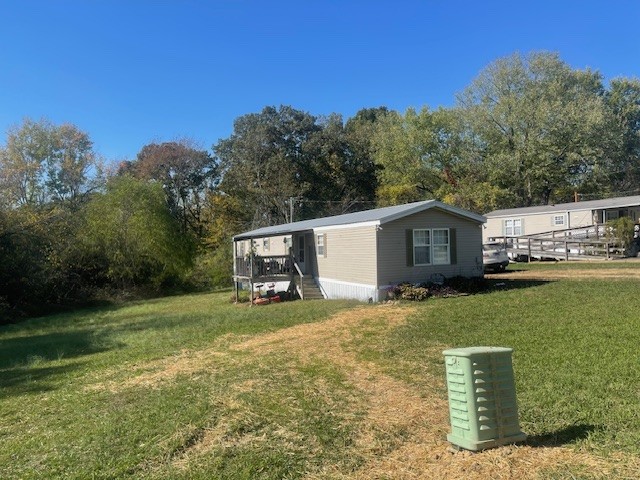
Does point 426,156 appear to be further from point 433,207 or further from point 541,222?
point 433,207

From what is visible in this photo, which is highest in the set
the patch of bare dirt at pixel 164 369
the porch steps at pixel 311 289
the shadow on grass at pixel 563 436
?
the porch steps at pixel 311 289

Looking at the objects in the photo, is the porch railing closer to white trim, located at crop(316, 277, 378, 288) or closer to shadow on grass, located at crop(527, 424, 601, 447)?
white trim, located at crop(316, 277, 378, 288)

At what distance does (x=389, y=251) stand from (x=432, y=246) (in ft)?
5.66

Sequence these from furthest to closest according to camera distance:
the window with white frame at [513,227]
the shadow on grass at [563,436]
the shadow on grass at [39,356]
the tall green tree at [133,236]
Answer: the window with white frame at [513,227]
the tall green tree at [133,236]
the shadow on grass at [39,356]
the shadow on grass at [563,436]

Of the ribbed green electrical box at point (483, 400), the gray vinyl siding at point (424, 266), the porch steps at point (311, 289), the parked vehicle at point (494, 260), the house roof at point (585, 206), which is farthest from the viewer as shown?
the house roof at point (585, 206)

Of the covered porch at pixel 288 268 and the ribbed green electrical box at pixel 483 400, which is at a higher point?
the covered porch at pixel 288 268

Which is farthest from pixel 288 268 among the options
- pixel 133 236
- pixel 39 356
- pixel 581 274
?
pixel 133 236

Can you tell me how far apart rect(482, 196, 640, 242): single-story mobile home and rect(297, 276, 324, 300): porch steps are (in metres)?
11.3

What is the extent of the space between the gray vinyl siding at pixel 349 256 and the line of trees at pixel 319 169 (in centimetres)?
1185

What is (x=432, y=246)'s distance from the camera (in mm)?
16297

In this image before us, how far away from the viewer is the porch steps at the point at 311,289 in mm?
19234

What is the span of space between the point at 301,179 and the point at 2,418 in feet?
116

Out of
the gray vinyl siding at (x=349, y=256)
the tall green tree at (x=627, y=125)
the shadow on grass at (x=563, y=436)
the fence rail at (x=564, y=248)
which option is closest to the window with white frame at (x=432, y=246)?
the gray vinyl siding at (x=349, y=256)

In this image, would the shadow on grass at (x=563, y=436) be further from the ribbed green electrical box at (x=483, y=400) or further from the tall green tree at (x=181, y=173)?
the tall green tree at (x=181, y=173)
